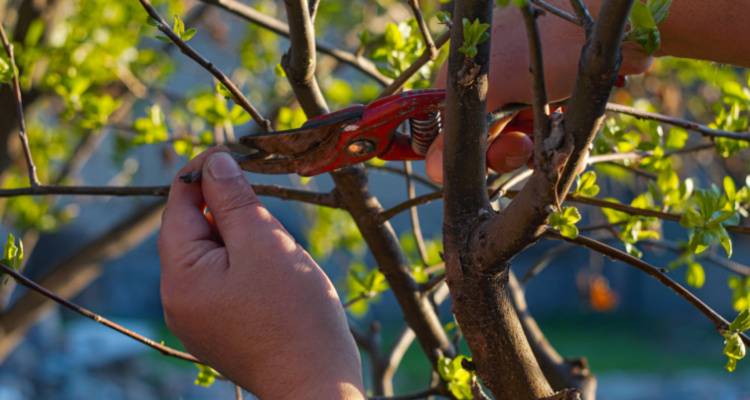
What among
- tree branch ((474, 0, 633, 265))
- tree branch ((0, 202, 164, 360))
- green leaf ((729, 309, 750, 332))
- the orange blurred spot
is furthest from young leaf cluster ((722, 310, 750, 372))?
the orange blurred spot

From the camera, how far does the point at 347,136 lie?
133 cm

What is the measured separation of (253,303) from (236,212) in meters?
0.12

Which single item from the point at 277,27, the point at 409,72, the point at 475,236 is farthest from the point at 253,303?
the point at 277,27

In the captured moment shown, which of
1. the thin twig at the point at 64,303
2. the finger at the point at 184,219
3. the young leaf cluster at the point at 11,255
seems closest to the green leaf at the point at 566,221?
the finger at the point at 184,219

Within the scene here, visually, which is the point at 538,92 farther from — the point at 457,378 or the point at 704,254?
the point at 704,254

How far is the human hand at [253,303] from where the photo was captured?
3.58 feet

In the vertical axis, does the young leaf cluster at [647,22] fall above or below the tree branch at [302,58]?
below

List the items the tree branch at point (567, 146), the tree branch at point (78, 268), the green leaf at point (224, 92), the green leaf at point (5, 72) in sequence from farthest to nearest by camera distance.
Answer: the tree branch at point (78, 268)
the green leaf at point (5, 72)
the green leaf at point (224, 92)
the tree branch at point (567, 146)

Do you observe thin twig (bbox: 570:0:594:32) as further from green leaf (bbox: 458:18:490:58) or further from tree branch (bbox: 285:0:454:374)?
tree branch (bbox: 285:0:454:374)

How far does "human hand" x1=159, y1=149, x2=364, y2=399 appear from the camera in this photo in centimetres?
109

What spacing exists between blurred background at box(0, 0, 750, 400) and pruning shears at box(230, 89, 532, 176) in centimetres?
36

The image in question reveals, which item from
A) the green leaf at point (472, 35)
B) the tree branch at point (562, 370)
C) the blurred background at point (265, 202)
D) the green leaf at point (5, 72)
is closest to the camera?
the green leaf at point (472, 35)

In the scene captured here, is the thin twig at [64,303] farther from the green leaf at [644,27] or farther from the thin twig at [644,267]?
the green leaf at [644,27]

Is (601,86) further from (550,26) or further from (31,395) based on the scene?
(31,395)
